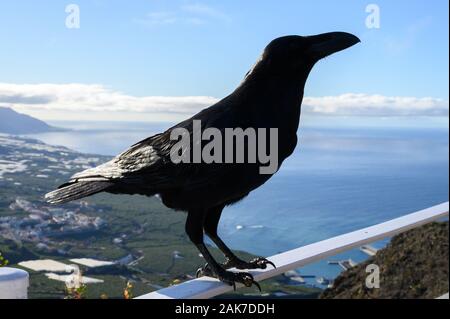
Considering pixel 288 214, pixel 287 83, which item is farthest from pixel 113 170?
pixel 288 214

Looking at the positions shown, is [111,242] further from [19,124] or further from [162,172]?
[162,172]

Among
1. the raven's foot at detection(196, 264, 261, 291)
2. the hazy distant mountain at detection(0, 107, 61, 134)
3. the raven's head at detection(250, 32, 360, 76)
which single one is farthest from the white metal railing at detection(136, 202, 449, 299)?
the hazy distant mountain at detection(0, 107, 61, 134)

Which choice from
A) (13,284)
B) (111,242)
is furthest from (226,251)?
(111,242)

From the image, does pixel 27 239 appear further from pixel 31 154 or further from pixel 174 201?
pixel 174 201

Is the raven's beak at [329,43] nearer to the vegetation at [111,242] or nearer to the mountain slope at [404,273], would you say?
the vegetation at [111,242]

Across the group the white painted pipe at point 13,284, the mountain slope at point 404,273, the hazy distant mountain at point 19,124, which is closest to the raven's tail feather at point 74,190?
the white painted pipe at point 13,284

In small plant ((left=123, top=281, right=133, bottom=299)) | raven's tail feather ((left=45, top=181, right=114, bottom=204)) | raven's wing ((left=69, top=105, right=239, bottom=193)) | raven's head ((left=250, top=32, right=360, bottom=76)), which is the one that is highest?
raven's head ((left=250, top=32, right=360, bottom=76))

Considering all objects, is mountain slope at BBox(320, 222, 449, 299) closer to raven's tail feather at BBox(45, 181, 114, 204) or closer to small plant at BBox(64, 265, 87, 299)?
small plant at BBox(64, 265, 87, 299)

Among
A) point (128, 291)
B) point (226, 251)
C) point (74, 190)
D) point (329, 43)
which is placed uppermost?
point (329, 43)
